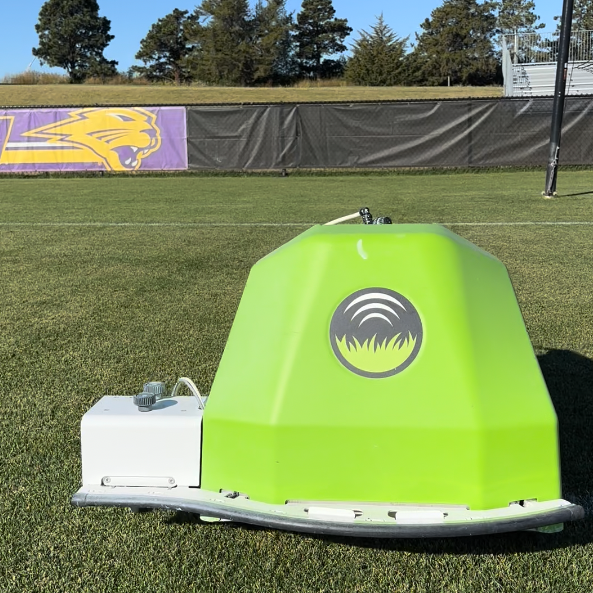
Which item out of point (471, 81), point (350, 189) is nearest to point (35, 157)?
point (350, 189)

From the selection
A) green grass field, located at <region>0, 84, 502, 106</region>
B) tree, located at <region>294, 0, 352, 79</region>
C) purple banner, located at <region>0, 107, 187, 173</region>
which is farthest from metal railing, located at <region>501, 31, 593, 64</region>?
tree, located at <region>294, 0, 352, 79</region>

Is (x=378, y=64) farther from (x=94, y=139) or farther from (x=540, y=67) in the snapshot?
(x=94, y=139)

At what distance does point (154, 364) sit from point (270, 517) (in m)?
1.84

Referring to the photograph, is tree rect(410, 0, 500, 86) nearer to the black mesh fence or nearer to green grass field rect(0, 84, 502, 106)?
green grass field rect(0, 84, 502, 106)

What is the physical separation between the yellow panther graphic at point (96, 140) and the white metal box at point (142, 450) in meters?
17.5

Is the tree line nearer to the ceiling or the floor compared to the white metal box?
nearer to the ceiling

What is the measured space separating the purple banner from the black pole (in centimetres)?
1031

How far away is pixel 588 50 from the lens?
26.0 m

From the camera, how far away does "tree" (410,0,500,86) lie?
62750 millimetres

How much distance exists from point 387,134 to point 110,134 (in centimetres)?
756

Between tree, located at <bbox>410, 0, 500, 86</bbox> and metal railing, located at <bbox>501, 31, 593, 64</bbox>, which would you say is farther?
tree, located at <bbox>410, 0, 500, 86</bbox>

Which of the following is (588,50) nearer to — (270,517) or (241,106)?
(241,106)

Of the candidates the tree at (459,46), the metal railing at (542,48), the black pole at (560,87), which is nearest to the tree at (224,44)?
the tree at (459,46)

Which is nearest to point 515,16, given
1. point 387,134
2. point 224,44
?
point 224,44
